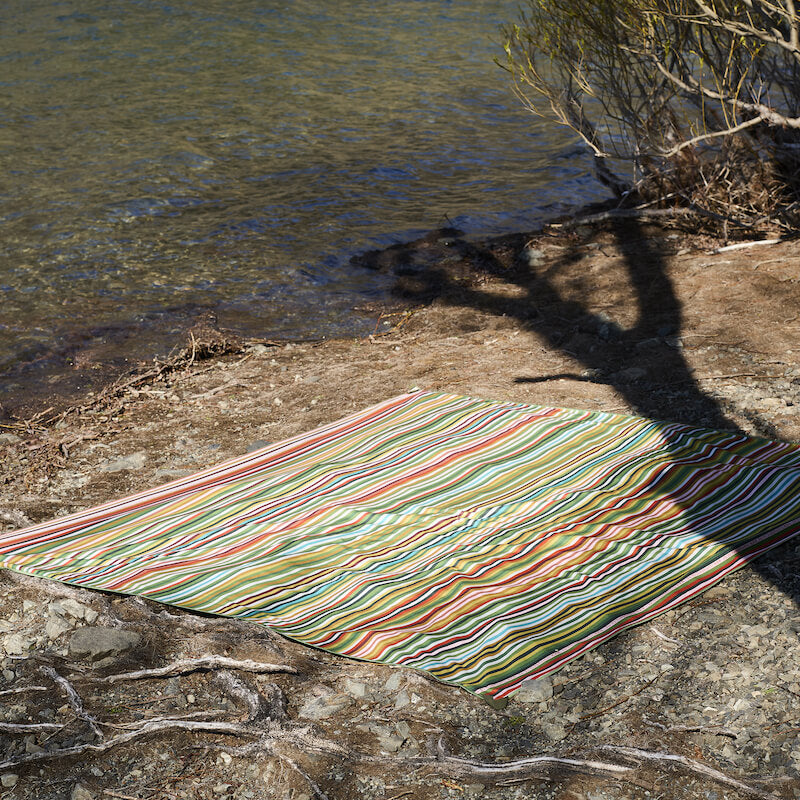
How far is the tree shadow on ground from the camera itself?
4.27 metres

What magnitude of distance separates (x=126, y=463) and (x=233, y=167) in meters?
6.99

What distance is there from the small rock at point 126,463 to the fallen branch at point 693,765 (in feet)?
9.85

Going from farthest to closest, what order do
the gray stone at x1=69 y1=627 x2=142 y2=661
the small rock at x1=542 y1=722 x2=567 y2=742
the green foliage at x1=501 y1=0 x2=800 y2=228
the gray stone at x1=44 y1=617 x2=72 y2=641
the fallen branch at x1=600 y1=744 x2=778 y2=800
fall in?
the green foliage at x1=501 y1=0 x2=800 y2=228, the gray stone at x1=44 y1=617 x2=72 y2=641, the gray stone at x1=69 y1=627 x2=142 y2=661, the small rock at x1=542 y1=722 x2=567 y2=742, the fallen branch at x1=600 y1=744 x2=778 y2=800

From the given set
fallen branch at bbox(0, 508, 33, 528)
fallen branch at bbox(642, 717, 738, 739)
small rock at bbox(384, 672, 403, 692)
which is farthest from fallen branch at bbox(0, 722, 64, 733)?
fallen branch at bbox(642, 717, 738, 739)

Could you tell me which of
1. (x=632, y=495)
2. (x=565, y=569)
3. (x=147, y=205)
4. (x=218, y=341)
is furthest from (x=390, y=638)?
(x=147, y=205)

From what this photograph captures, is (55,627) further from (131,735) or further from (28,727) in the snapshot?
(131,735)

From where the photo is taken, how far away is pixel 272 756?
257 cm

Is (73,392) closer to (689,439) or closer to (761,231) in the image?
(689,439)

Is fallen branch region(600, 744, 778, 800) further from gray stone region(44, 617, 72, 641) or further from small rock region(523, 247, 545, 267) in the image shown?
small rock region(523, 247, 545, 267)

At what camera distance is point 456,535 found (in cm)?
375

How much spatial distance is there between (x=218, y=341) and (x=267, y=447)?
1.79 metres

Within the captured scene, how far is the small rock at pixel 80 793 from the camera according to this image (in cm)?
242

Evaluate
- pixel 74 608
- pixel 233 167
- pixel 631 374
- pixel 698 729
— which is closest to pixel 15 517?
pixel 74 608

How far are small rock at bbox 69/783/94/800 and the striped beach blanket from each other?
87 cm
